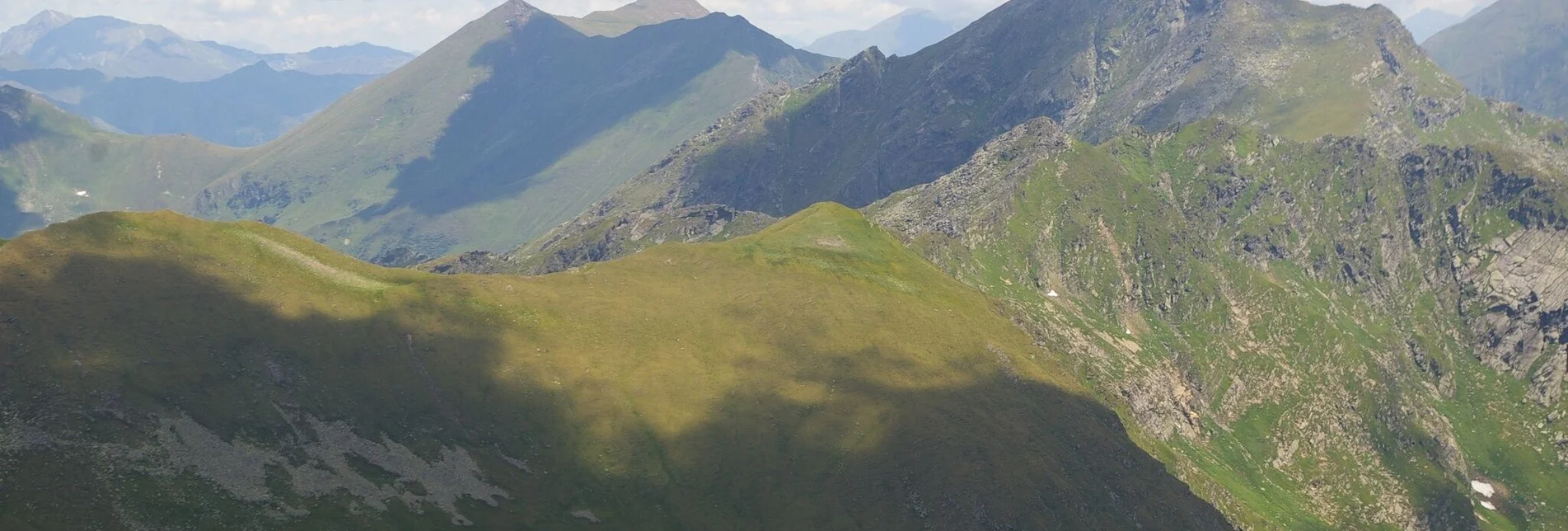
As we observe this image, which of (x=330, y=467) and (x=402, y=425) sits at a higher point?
(x=330, y=467)

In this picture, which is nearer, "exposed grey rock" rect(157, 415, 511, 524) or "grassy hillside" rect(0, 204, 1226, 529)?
"grassy hillside" rect(0, 204, 1226, 529)

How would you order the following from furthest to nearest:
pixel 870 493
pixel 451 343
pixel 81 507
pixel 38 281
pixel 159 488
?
pixel 451 343
pixel 870 493
pixel 38 281
pixel 159 488
pixel 81 507

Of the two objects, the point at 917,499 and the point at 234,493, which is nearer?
the point at 234,493

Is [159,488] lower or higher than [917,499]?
higher

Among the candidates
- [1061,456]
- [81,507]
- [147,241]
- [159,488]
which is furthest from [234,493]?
[1061,456]

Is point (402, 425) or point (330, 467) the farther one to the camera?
point (402, 425)

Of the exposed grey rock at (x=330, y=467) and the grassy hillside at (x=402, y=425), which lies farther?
the exposed grey rock at (x=330, y=467)

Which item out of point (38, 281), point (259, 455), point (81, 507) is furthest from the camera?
point (38, 281)

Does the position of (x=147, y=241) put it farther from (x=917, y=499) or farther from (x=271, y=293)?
(x=917, y=499)
